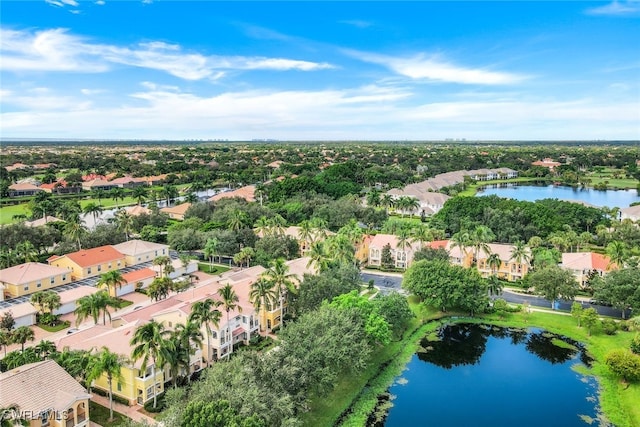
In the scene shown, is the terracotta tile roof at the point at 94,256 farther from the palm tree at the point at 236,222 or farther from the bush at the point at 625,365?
the bush at the point at 625,365

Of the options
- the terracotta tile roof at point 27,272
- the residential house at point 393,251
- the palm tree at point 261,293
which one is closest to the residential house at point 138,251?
the terracotta tile roof at point 27,272

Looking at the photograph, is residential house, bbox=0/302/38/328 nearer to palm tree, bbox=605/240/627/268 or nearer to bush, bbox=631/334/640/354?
bush, bbox=631/334/640/354

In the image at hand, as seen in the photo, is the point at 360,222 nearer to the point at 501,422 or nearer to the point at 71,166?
the point at 501,422

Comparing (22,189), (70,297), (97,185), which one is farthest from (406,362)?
(97,185)

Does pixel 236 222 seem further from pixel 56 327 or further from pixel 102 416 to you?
pixel 102 416

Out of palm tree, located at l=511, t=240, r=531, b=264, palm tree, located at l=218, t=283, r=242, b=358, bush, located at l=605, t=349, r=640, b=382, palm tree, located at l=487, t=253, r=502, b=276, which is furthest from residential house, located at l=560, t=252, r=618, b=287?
palm tree, located at l=218, t=283, r=242, b=358

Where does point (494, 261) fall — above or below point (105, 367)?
below
